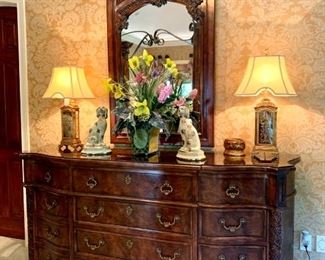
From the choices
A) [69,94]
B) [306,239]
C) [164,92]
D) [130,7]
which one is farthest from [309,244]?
[130,7]

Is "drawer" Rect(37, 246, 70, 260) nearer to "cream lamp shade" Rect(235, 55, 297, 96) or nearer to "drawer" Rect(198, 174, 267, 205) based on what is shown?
"drawer" Rect(198, 174, 267, 205)

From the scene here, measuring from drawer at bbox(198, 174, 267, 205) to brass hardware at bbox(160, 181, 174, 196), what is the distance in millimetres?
183

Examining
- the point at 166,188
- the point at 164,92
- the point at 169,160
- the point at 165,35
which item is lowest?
the point at 166,188

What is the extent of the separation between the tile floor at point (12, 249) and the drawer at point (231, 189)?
6.52 feet

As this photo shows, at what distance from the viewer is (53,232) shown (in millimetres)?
2791

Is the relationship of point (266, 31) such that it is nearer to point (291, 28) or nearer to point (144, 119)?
point (291, 28)

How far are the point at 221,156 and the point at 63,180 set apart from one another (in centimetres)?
109

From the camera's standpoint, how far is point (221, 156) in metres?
2.59

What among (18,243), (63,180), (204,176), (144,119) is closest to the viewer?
(204,176)

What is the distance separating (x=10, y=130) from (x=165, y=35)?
1904 millimetres

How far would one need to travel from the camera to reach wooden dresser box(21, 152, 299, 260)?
7.37 feet

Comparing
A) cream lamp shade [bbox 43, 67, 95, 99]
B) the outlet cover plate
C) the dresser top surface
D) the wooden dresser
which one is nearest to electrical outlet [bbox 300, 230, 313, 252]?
the outlet cover plate

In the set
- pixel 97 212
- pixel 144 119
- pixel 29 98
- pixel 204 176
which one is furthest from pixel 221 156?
pixel 29 98

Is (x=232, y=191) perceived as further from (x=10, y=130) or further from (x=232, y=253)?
(x=10, y=130)
